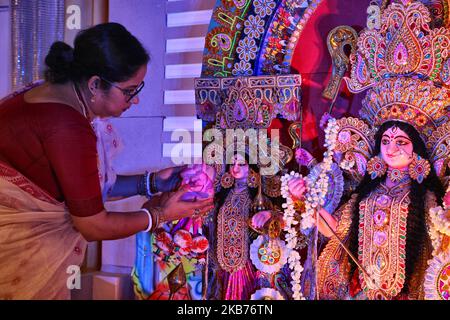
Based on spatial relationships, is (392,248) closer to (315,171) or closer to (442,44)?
(315,171)

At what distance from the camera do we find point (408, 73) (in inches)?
106

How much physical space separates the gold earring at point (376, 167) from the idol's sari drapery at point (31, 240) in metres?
1.40

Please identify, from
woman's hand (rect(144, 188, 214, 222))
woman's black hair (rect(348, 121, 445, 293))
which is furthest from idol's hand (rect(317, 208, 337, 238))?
woman's hand (rect(144, 188, 214, 222))

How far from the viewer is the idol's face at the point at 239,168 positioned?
3.08m

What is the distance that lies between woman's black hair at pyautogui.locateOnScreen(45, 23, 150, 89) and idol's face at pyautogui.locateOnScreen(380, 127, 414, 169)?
3.78 ft

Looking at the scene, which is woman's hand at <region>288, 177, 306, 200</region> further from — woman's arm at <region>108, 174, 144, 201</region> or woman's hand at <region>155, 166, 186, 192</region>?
woman's arm at <region>108, 174, 144, 201</region>

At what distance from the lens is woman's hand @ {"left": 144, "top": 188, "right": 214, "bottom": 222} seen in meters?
3.00

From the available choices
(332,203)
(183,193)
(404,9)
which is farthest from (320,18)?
(183,193)

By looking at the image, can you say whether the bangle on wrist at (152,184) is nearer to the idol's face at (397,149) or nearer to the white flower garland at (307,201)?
the white flower garland at (307,201)

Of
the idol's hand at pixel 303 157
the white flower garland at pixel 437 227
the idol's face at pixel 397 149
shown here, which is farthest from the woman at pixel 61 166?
the white flower garland at pixel 437 227

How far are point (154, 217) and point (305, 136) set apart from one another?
80cm

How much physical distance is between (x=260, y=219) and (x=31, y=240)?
42.2 inches

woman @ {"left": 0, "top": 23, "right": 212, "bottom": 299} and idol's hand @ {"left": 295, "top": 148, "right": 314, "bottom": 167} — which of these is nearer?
woman @ {"left": 0, "top": 23, "right": 212, "bottom": 299}

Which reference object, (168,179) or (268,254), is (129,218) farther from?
(268,254)
